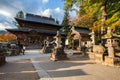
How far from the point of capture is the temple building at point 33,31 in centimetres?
3450

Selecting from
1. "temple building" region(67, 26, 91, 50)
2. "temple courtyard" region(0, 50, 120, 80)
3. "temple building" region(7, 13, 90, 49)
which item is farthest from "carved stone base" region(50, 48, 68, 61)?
"temple building" region(7, 13, 90, 49)

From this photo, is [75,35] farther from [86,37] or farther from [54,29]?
[54,29]

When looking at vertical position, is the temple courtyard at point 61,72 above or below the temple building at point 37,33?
below

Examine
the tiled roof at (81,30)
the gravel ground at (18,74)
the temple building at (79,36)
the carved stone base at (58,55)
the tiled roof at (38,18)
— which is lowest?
the gravel ground at (18,74)

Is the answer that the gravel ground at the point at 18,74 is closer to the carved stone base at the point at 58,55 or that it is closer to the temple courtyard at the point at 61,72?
the temple courtyard at the point at 61,72

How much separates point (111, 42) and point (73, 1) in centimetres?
1167

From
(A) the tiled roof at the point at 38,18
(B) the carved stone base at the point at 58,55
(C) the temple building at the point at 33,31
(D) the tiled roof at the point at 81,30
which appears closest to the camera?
(B) the carved stone base at the point at 58,55

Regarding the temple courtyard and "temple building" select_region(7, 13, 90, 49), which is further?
"temple building" select_region(7, 13, 90, 49)

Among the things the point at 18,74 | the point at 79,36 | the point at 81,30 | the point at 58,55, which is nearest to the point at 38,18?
the point at 81,30

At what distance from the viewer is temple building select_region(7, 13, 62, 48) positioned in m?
34.5

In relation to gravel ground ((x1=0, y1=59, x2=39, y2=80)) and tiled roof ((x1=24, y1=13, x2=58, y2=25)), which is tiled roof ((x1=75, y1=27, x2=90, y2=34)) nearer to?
tiled roof ((x1=24, y1=13, x2=58, y2=25))

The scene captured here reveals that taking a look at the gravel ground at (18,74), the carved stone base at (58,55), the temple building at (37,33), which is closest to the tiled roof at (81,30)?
the temple building at (37,33)

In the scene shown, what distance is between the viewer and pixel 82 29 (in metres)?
34.5

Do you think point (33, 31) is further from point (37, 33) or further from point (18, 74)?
point (18, 74)
